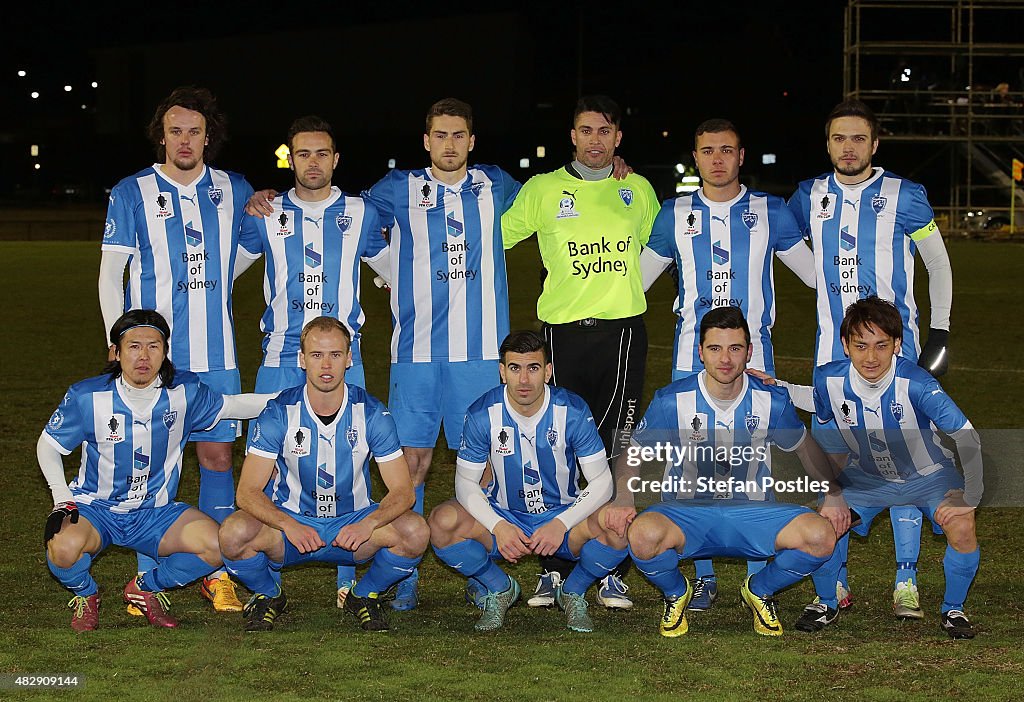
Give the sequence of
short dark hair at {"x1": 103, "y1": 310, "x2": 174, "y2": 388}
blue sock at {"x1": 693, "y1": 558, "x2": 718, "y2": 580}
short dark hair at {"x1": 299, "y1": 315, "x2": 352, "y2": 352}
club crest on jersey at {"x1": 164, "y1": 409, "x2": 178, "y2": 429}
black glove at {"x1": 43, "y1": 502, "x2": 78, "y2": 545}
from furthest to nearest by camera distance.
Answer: blue sock at {"x1": 693, "y1": 558, "x2": 718, "y2": 580} → club crest on jersey at {"x1": 164, "y1": 409, "x2": 178, "y2": 429} → short dark hair at {"x1": 103, "y1": 310, "x2": 174, "y2": 388} → short dark hair at {"x1": 299, "y1": 315, "x2": 352, "y2": 352} → black glove at {"x1": 43, "y1": 502, "x2": 78, "y2": 545}

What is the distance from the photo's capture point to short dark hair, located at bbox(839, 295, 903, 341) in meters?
4.73

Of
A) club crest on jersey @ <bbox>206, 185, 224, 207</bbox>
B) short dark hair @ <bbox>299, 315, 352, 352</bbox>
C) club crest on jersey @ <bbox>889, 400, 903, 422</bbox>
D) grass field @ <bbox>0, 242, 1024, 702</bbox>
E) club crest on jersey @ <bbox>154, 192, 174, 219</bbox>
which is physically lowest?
grass field @ <bbox>0, 242, 1024, 702</bbox>

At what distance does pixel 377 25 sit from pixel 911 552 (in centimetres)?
4296

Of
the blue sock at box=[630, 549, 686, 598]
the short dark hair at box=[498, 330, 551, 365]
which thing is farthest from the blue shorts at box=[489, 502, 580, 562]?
the short dark hair at box=[498, 330, 551, 365]

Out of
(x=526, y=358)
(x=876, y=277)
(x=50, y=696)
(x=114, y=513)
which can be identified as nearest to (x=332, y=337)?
(x=526, y=358)

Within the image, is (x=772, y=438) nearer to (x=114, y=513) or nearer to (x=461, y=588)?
(x=461, y=588)

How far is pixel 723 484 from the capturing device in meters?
4.96

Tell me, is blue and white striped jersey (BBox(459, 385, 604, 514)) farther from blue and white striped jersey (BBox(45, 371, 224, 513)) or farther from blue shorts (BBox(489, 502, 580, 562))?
blue and white striped jersey (BBox(45, 371, 224, 513))

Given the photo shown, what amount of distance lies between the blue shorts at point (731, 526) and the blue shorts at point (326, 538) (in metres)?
1.06

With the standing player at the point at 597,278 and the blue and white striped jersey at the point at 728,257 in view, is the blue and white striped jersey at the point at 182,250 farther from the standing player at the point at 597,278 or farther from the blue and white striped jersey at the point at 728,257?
the blue and white striped jersey at the point at 728,257

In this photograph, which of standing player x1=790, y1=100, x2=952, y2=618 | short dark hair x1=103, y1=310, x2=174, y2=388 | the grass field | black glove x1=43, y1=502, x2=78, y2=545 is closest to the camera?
the grass field

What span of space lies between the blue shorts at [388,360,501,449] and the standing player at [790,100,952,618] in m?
1.39

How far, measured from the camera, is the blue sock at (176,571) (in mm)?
4695

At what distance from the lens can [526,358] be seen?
474 centimetres
